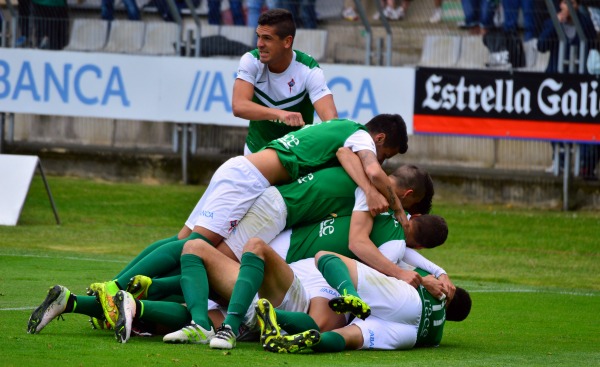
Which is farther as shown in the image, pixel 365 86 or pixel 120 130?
pixel 120 130

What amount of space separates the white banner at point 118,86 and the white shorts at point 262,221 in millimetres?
10536

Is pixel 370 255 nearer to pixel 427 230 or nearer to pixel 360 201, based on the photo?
pixel 360 201

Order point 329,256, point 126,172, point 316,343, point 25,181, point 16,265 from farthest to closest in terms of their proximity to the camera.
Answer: point 126,172 → point 25,181 → point 16,265 → point 329,256 → point 316,343

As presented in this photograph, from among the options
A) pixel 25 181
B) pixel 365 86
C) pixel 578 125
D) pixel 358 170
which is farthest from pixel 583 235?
pixel 358 170

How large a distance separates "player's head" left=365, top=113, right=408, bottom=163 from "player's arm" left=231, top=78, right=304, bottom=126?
2.57 feet

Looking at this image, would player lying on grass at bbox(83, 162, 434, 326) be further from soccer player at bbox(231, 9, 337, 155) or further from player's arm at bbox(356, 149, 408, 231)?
soccer player at bbox(231, 9, 337, 155)

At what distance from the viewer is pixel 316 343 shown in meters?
7.33

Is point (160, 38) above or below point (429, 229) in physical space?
above

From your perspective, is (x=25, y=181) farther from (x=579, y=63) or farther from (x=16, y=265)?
(x=579, y=63)

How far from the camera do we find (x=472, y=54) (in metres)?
18.8

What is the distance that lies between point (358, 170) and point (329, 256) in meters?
0.67

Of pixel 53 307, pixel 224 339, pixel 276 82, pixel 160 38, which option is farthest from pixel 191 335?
pixel 160 38

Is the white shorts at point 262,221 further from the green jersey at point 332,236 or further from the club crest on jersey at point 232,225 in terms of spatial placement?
the green jersey at point 332,236

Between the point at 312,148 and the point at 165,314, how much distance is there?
1.53m
